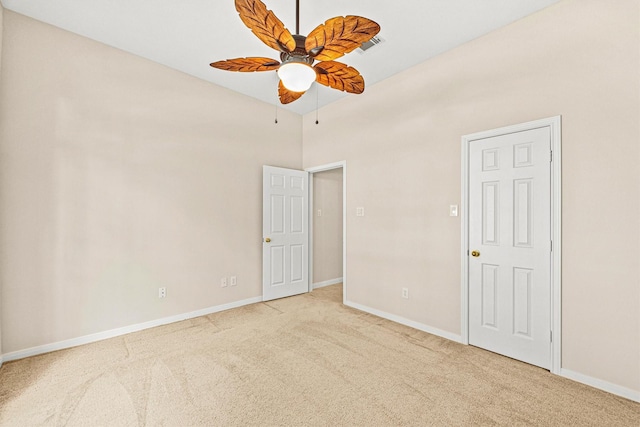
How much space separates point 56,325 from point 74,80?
2342 millimetres

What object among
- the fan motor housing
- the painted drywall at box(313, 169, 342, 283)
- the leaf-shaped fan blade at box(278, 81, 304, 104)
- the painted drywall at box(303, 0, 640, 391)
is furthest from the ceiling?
the painted drywall at box(313, 169, 342, 283)

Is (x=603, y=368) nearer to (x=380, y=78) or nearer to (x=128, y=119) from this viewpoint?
(x=380, y=78)

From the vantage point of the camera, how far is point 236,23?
8.36 ft

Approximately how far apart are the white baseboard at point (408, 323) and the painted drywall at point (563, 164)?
0.05 metres

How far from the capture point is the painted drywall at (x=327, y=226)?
4.99 meters

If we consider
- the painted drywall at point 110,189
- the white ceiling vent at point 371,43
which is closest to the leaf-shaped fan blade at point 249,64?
the white ceiling vent at point 371,43

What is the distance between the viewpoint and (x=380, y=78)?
3527 millimetres

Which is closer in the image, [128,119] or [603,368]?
[603,368]

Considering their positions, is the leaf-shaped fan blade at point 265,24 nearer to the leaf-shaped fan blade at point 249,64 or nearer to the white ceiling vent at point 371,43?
the leaf-shaped fan blade at point 249,64

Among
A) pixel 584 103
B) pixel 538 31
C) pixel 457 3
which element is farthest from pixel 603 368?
pixel 457 3

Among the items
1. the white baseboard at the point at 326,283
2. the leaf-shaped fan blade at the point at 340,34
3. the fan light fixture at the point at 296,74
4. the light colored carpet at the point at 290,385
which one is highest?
the leaf-shaped fan blade at the point at 340,34

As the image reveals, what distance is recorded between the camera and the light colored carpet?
5.82 feet

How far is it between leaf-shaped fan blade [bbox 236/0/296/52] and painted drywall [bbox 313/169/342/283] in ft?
10.8

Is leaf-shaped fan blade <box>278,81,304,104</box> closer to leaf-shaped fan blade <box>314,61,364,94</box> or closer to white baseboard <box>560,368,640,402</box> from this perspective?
leaf-shaped fan blade <box>314,61,364,94</box>
